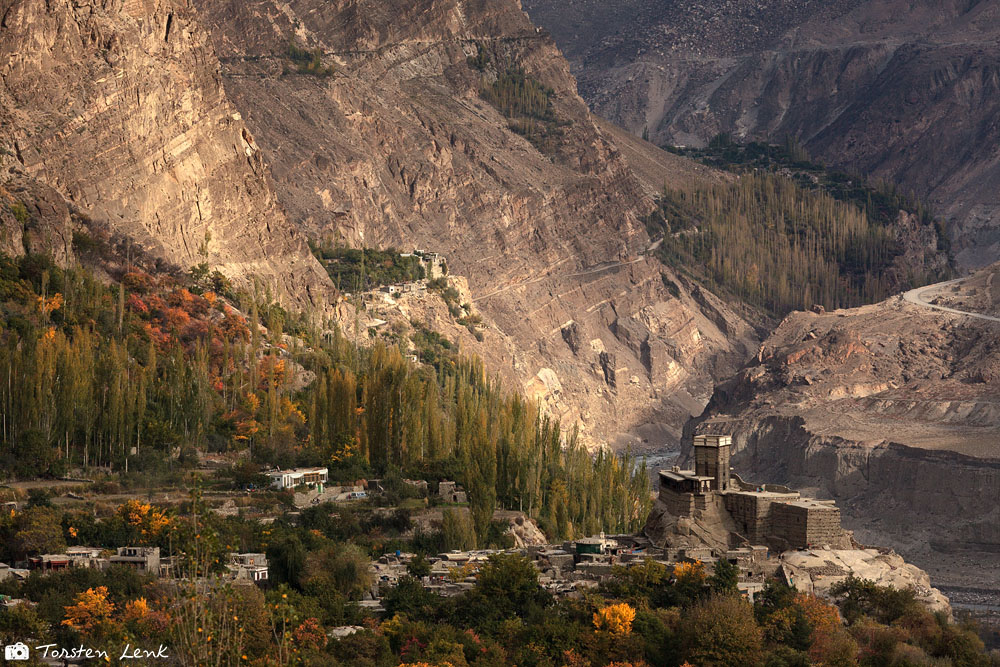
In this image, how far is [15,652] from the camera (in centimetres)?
4766

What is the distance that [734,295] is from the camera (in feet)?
648

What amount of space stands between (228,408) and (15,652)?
4194 centimetres

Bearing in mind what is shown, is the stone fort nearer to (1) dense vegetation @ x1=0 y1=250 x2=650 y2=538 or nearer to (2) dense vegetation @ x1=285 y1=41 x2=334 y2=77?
(1) dense vegetation @ x1=0 y1=250 x2=650 y2=538

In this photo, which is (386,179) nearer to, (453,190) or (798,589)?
(453,190)

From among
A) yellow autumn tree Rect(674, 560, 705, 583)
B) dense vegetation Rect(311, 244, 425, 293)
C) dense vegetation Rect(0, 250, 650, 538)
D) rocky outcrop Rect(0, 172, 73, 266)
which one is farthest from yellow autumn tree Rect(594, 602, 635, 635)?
dense vegetation Rect(311, 244, 425, 293)

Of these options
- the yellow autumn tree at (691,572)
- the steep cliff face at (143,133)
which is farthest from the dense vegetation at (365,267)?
the yellow autumn tree at (691,572)

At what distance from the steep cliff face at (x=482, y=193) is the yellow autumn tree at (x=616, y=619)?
3311 inches

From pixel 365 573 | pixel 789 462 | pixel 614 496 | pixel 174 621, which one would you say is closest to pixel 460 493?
pixel 614 496

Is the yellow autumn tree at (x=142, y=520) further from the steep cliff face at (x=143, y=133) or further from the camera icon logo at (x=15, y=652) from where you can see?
the steep cliff face at (x=143, y=133)

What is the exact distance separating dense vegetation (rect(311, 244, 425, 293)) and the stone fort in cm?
6714

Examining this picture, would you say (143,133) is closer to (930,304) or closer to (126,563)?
(126,563)

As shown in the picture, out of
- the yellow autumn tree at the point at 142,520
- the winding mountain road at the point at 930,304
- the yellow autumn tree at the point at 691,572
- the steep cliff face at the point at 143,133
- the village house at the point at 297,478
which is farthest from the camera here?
the winding mountain road at the point at 930,304

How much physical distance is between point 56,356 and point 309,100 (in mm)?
84006

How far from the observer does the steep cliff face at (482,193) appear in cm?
15512
